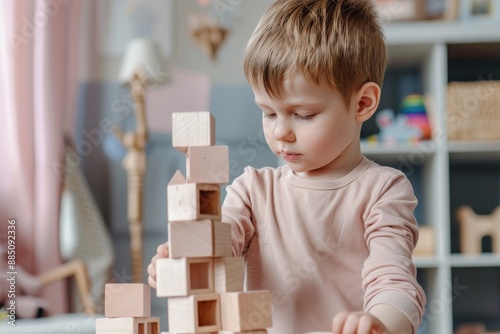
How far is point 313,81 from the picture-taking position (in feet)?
2.78

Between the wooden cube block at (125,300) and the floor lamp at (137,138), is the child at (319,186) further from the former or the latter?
the floor lamp at (137,138)

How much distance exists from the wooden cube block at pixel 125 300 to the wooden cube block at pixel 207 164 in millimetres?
155

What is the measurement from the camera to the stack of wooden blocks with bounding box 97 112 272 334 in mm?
719

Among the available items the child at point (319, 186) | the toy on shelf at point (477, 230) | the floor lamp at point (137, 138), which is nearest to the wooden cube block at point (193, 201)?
the child at point (319, 186)

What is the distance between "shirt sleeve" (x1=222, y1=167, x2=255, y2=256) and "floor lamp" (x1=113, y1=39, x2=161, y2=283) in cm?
212

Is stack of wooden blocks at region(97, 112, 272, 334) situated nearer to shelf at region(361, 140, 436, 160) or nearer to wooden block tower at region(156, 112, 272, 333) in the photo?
wooden block tower at region(156, 112, 272, 333)

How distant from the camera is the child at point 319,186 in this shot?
854 mm

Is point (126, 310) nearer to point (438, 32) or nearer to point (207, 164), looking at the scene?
point (207, 164)

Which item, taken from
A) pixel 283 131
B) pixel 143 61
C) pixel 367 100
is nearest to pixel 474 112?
pixel 143 61

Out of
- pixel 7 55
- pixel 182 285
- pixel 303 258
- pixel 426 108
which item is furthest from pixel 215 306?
pixel 7 55

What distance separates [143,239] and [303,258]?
236 cm

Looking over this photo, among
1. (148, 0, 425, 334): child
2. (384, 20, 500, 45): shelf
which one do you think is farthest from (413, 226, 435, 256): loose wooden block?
(148, 0, 425, 334): child

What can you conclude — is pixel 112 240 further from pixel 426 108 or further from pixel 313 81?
pixel 313 81

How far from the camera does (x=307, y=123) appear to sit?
867 mm
